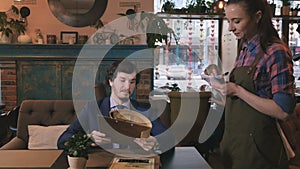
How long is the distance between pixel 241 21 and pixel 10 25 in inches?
167

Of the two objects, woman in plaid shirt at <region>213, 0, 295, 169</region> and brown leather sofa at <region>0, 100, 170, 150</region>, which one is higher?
woman in plaid shirt at <region>213, 0, 295, 169</region>

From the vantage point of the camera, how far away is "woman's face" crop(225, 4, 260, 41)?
5.42 feet

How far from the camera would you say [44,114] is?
293cm

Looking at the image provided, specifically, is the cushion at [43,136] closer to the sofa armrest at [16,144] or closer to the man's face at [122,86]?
the sofa armrest at [16,144]

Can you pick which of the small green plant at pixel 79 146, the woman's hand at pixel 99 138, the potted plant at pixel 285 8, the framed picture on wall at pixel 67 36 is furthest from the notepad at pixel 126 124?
the potted plant at pixel 285 8

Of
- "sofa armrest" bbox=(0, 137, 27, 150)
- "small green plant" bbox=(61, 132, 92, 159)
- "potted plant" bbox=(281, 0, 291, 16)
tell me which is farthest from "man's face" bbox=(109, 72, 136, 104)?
"potted plant" bbox=(281, 0, 291, 16)

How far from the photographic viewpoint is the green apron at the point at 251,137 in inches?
64.5

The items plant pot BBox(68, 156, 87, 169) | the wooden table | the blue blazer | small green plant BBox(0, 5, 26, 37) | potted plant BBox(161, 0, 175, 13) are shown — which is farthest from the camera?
potted plant BBox(161, 0, 175, 13)

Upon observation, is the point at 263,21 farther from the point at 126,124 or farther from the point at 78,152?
the point at 78,152

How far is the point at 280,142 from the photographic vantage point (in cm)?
166

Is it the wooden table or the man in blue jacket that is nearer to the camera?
the wooden table

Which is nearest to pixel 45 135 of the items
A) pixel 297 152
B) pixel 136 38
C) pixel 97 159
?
pixel 97 159

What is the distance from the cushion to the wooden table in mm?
770

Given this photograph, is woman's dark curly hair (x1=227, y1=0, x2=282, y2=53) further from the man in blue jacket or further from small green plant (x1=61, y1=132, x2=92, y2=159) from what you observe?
small green plant (x1=61, y1=132, x2=92, y2=159)
